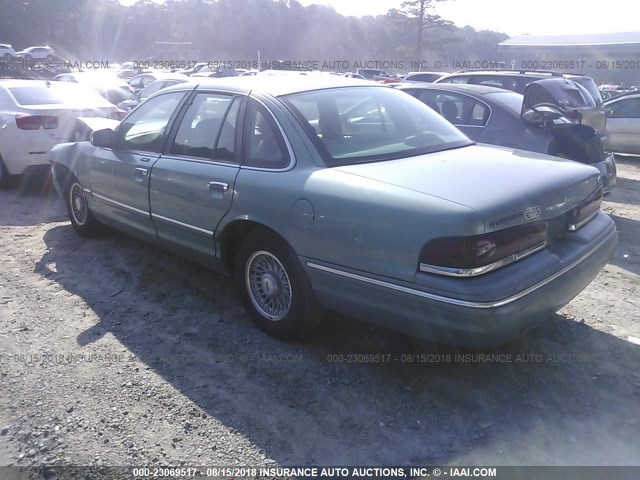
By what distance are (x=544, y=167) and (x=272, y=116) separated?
5.60 feet

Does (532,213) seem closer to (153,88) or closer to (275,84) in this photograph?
(275,84)

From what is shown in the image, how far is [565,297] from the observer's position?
324 cm

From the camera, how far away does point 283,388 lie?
3340 millimetres

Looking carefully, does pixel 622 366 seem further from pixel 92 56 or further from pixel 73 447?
pixel 92 56

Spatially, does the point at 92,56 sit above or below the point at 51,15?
below

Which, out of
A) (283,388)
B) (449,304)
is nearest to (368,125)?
(449,304)

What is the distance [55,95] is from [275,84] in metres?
5.90

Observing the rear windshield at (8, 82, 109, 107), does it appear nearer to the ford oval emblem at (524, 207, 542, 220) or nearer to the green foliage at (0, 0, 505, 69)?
the ford oval emblem at (524, 207, 542, 220)

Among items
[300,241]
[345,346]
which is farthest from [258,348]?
[300,241]

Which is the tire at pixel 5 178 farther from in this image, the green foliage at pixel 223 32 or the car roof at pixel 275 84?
the green foliage at pixel 223 32

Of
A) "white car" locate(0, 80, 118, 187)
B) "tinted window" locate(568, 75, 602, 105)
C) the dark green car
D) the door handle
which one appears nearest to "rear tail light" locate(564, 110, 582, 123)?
"tinted window" locate(568, 75, 602, 105)

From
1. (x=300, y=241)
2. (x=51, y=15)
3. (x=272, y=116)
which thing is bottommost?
(x=300, y=241)

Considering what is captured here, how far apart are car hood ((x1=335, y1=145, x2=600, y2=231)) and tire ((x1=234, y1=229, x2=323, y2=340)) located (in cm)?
67

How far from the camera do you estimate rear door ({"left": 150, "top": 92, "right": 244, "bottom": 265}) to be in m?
3.92
